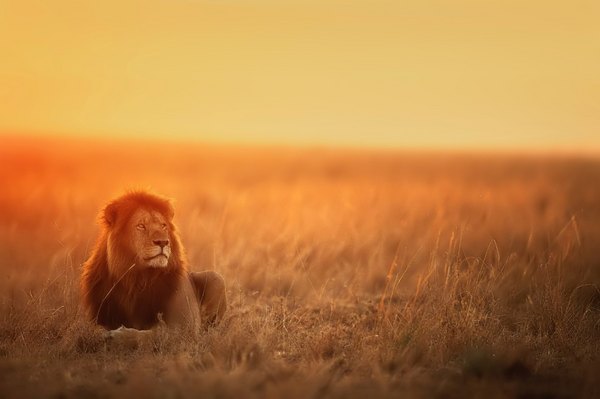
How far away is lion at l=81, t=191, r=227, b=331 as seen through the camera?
279 inches

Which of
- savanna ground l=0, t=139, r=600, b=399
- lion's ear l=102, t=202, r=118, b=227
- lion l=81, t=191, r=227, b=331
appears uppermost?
lion's ear l=102, t=202, r=118, b=227

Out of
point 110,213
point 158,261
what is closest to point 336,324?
point 158,261

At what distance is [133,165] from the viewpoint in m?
43.5

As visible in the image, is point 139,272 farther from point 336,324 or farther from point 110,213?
point 336,324

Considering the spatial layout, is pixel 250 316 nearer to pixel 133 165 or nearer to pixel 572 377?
pixel 572 377

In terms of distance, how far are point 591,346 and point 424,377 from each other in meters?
2.10

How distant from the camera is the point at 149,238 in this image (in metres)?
Result: 7.02

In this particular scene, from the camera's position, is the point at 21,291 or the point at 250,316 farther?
the point at 21,291

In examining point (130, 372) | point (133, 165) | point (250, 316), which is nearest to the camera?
point (130, 372)

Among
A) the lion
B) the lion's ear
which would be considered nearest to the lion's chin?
the lion

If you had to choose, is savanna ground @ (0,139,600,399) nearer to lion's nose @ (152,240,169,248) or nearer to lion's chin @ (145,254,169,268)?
lion's chin @ (145,254,169,268)

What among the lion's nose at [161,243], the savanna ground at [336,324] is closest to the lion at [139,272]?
the lion's nose at [161,243]

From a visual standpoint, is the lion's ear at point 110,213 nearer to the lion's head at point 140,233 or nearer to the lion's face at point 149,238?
the lion's head at point 140,233

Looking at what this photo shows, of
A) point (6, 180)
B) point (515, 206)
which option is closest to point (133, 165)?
point (6, 180)
